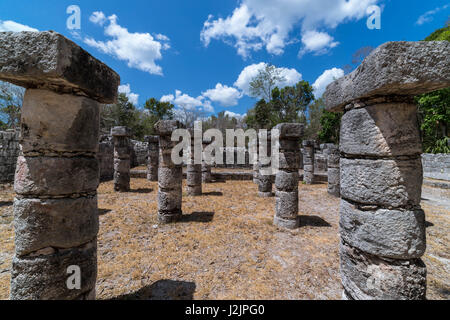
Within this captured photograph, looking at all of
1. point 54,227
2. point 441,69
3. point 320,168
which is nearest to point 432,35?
point 320,168

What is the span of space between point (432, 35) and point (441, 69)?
100 ft

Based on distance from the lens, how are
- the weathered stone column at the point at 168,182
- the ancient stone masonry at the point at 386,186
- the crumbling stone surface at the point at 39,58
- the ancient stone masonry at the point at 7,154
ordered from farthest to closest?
the ancient stone masonry at the point at 7,154
the weathered stone column at the point at 168,182
the ancient stone masonry at the point at 386,186
the crumbling stone surface at the point at 39,58

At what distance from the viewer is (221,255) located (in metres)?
4.18

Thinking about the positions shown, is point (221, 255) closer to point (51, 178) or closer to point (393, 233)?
point (393, 233)

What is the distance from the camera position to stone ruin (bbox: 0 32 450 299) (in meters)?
1.84

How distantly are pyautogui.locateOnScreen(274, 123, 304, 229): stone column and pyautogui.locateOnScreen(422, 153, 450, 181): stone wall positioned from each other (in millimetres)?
15956

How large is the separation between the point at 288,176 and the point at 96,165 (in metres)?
4.80

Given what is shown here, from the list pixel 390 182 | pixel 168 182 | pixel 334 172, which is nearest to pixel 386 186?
pixel 390 182

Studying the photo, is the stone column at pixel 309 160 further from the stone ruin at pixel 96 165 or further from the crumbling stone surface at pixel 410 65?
the crumbling stone surface at pixel 410 65

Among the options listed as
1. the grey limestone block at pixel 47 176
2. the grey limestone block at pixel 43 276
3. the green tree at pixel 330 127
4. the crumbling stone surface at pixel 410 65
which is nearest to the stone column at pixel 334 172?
the crumbling stone surface at pixel 410 65

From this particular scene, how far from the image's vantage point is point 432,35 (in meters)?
20.6

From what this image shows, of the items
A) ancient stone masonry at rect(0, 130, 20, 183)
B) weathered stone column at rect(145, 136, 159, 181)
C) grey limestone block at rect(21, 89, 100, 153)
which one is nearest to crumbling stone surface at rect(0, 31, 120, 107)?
grey limestone block at rect(21, 89, 100, 153)

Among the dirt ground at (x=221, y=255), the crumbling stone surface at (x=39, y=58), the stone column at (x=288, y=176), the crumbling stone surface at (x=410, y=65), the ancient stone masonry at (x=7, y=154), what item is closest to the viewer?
the crumbling stone surface at (x=39, y=58)

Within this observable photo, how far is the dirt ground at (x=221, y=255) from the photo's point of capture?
318 cm
